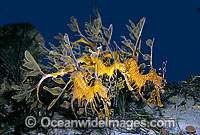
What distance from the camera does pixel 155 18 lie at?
11688 millimetres

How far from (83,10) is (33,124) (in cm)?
1204

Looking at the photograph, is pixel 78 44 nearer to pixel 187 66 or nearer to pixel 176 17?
pixel 176 17

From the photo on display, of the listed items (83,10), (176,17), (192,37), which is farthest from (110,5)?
(192,37)

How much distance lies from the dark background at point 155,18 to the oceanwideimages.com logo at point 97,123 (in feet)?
30.2

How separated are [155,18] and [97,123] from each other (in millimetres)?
11925

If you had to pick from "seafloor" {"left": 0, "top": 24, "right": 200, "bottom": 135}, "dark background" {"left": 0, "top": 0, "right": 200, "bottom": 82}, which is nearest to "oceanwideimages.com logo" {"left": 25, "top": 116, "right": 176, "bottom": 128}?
"seafloor" {"left": 0, "top": 24, "right": 200, "bottom": 135}

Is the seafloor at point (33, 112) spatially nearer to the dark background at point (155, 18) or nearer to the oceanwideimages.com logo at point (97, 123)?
the oceanwideimages.com logo at point (97, 123)

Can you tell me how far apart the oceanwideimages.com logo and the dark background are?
9218 millimetres

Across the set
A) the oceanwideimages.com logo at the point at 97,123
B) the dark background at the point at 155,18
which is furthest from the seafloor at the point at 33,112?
the dark background at the point at 155,18

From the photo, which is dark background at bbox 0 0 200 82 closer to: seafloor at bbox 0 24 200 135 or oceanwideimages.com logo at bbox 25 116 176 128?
seafloor at bbox 0 24 200 135

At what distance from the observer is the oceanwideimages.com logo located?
1.39m

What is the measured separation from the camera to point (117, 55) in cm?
171

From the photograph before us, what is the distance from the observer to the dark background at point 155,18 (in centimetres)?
1127

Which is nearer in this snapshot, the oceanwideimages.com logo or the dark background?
the oceanwideimages.com logo
